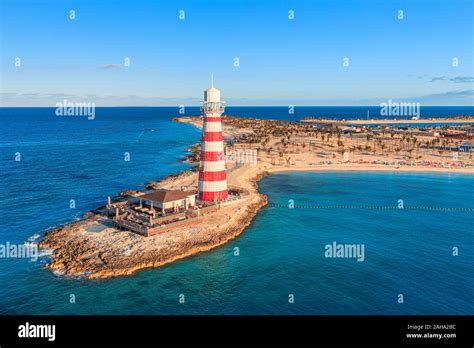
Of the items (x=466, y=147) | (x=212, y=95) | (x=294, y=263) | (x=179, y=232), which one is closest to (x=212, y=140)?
(x=212, y=95)

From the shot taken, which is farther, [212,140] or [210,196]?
[210,196]

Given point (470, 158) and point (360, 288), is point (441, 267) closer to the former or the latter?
point (360, 288)

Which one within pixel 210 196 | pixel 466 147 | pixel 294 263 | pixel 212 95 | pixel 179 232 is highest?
pixel 212 95

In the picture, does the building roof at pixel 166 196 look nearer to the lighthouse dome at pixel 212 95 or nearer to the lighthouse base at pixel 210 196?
the lighthouse base at pixel 210 196

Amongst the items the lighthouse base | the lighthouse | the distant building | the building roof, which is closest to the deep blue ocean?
the lighthouse base

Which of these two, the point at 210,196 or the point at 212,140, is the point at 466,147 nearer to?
the point at 210,196

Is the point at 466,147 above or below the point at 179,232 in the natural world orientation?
above

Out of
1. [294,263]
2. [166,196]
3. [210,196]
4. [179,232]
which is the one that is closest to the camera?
[294,263]

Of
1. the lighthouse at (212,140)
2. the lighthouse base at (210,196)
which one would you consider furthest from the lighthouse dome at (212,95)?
the lighthouse base at (210,196)

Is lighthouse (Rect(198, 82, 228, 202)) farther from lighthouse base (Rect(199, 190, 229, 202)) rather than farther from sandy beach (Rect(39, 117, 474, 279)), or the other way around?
sandy beach (Rect(39, 117, 474, 279))

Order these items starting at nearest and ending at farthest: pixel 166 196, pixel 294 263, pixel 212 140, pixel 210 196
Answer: pixel 294 263, pixel 166 196, pixel 212 140, pixel 210 196
